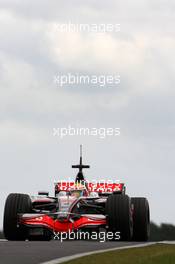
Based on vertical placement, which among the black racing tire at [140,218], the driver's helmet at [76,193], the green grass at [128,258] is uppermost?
the driver's helmet at [76,193]

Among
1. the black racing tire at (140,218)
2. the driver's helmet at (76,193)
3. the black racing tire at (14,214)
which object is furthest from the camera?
the black racing tire at (140,218)

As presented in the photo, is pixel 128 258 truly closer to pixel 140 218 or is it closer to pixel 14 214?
pixel 14 214

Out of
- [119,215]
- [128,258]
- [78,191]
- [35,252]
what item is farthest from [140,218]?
[128,258]

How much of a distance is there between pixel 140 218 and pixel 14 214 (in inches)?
174

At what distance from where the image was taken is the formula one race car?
81.8 ft

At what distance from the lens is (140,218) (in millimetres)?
27969

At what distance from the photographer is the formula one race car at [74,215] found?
24938 mm

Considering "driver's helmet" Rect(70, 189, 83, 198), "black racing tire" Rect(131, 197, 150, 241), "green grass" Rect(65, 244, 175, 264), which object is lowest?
"green grass" Rect(65, 244, 175, 264)

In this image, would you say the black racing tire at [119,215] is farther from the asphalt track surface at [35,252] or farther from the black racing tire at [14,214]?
the asphalt track surface at [35,252]

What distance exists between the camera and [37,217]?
25.1m

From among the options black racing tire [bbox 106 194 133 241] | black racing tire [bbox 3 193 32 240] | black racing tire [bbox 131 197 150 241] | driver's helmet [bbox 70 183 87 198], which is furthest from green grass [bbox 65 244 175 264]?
black racing tire [bbox 131 197 150 241]

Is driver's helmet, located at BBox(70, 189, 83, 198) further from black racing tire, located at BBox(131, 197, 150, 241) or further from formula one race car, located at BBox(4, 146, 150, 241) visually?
black racing tire, located at BBox(131, 197, 150, 241)

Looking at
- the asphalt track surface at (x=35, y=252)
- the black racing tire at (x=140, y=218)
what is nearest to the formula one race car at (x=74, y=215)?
the black racing tire at (x=140, y=218)

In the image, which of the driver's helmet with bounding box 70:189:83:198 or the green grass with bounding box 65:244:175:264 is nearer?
the green grass with bounding box 65:244:175:264
